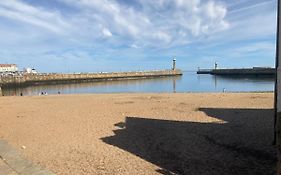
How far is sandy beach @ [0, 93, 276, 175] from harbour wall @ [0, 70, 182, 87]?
48175 mm

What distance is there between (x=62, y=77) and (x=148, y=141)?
65.9 m

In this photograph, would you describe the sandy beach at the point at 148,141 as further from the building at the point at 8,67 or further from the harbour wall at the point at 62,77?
the building at the point at 8,67

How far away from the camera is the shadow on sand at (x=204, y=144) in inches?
293

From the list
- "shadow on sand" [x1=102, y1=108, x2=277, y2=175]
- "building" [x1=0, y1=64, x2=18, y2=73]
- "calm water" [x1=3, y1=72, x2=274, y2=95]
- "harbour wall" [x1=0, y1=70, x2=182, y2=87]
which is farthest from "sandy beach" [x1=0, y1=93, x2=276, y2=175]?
"building" [x1=0, y1=64, x2=18, y2=73]

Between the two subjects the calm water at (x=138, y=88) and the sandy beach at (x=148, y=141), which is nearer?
the sandy beach at (x=148, y=141)

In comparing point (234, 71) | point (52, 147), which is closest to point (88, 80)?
point (234, 71)

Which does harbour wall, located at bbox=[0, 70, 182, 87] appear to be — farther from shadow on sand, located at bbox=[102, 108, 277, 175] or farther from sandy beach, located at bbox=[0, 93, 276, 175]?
shadow on sand, located at bbox=[102, 108, 277, 175]

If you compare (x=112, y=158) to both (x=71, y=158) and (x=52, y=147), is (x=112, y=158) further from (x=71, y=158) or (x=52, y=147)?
(x=52, y=147)

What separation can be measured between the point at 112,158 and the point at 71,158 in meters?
1.05

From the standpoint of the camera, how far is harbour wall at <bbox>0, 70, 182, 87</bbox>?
199ft

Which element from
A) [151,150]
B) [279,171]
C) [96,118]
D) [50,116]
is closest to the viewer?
[279,171]

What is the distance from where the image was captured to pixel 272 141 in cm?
955

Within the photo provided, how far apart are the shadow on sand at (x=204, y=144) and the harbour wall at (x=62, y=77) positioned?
52.2 m

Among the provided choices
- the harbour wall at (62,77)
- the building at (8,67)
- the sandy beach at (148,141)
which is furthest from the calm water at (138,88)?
the building at (8,67)
